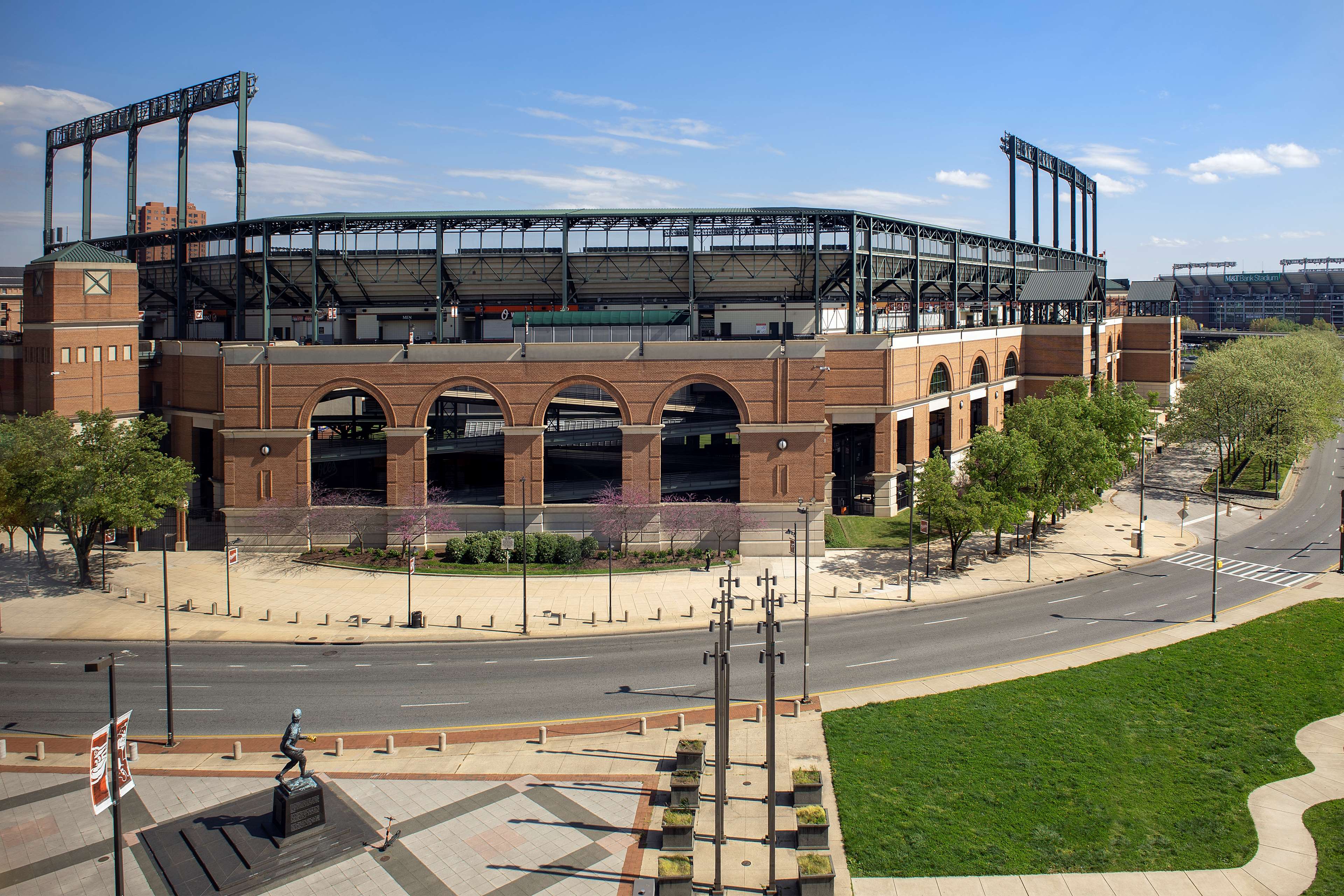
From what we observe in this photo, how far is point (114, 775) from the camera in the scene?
20391mm

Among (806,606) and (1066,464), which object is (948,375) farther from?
(806,606)

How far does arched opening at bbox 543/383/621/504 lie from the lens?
5550cm

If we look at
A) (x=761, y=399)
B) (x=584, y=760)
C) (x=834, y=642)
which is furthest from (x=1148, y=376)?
(x=584, y=760)

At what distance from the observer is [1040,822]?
24250mm

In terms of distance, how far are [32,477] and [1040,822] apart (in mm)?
44252

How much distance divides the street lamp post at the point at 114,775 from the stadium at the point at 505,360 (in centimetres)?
2214

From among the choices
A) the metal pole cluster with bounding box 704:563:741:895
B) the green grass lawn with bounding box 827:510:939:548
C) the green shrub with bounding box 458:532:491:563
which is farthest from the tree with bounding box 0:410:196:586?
the green grass lawn with bounding box 827:510:939:548

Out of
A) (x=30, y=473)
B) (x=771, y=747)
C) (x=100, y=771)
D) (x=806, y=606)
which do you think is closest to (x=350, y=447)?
(x=30, y=473)

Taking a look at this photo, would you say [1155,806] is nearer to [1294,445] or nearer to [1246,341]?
[1294,445]

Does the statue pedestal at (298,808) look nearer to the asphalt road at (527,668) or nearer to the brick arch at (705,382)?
the asphalt road at (527,668)

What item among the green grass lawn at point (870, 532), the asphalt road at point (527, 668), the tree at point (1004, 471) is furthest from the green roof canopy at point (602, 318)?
the tree at point (1004, 471)

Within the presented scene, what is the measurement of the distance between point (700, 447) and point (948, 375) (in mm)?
19150

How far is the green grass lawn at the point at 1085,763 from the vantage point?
23.1m

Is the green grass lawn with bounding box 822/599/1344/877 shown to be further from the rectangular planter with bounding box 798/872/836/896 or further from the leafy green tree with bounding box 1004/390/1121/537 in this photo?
the leafy green tree with bounding box 1004/390/1121/537
